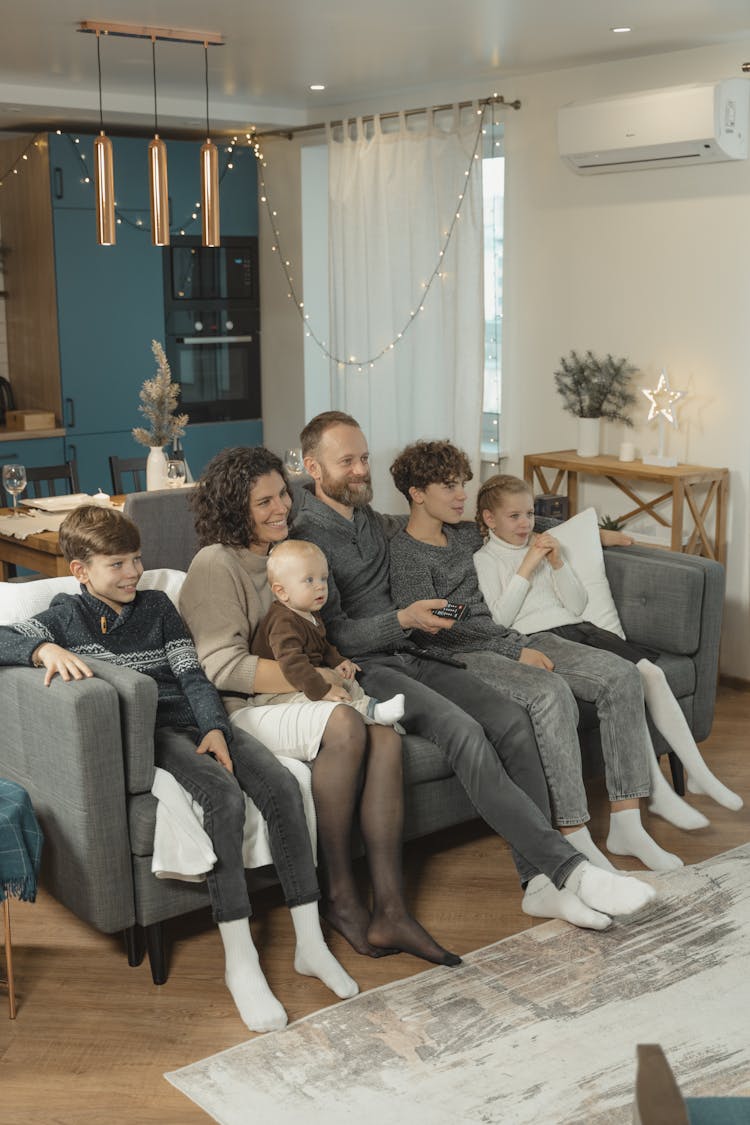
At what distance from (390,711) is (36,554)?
6.02ft

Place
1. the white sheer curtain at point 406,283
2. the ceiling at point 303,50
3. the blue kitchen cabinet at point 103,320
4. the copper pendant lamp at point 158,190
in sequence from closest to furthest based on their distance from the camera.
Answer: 1. the ceiling at point 303,50
2. the copper pendant lamp at point 158,190
3. the white sheer curtain at point 406,283
4. the blue kitchen cabinet at point 103,320

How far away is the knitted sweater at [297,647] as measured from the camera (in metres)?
3.04

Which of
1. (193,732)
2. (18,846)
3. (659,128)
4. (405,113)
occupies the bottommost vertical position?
(18,846)

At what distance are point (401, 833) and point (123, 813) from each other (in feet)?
2.15

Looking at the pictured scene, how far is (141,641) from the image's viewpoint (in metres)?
3.05

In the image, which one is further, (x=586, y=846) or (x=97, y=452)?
(x=97, y=452)

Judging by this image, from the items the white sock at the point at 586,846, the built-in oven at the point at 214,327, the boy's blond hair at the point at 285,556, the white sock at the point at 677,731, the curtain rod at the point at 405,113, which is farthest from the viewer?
the built-in oven at the point at 214,327

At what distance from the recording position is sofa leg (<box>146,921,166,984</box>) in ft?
9.30

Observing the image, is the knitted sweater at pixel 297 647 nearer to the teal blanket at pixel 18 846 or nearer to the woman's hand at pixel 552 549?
the teal blanket at pixel 18 846

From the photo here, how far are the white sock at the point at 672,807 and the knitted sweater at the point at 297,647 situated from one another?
1.04 meters

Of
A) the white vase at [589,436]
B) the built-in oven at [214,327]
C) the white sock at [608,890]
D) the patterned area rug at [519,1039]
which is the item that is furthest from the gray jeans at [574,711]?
the built-in oven at [214,327]

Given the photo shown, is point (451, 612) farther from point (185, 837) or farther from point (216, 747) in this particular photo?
point (185, 837)

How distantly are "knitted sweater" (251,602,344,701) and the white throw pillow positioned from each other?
39.7 inches

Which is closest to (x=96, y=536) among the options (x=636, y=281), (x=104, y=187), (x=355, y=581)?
(x=355, y=581)
